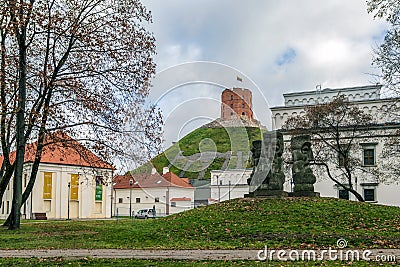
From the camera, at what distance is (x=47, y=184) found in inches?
2785

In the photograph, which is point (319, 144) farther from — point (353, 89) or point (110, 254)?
point (110, 254)

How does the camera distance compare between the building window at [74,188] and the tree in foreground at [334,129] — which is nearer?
the tree in foreground at [334,129]

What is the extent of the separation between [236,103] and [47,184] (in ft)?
190

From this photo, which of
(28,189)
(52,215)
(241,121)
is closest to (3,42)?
(28,189)

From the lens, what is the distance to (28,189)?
28.5 m

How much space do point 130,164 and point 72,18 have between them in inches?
313

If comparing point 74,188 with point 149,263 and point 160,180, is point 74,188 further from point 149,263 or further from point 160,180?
point 149,263

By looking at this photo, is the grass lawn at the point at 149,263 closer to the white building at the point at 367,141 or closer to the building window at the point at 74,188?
the white building at the point at 367,141

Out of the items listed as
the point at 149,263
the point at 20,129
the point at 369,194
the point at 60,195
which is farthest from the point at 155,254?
the point at 60,195

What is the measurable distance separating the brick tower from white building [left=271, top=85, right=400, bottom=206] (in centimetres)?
3370

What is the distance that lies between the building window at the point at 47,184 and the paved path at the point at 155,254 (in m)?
54.7

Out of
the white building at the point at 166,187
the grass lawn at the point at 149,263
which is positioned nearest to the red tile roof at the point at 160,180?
the white building at the point at 166,187

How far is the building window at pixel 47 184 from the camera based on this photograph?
70.1 metres

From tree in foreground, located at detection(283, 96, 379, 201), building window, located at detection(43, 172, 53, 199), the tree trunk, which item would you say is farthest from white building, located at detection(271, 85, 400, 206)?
the tree trunk
